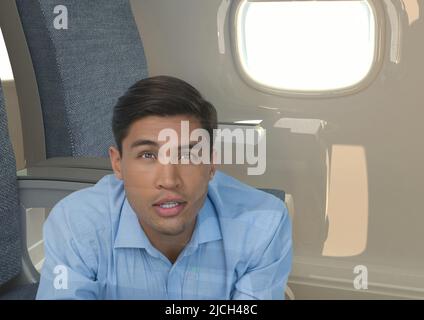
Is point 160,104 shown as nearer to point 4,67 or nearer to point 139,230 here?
point 139,230

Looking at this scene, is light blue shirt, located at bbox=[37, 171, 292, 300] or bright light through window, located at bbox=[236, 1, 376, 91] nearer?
light blue shirt, located at bbox=[37, 171, 292, 300]

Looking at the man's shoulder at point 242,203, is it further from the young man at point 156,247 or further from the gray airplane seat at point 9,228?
the gray airplane seat at point 9,228

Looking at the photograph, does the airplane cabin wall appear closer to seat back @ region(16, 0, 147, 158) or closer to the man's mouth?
seat back @ region(16, 0, 147, 158)

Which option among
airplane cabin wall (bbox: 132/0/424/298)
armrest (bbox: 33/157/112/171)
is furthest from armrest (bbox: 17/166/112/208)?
airplane cabin wall (bbox: 132/0/424/298)

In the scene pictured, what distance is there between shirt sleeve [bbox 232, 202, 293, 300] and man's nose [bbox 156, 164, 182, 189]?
0.57 feet

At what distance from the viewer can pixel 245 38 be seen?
3.84ft

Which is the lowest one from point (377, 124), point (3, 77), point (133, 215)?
point (133, 215)

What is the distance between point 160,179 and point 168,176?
0.01 meters

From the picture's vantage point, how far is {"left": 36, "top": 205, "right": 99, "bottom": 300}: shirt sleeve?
0.64 metres
